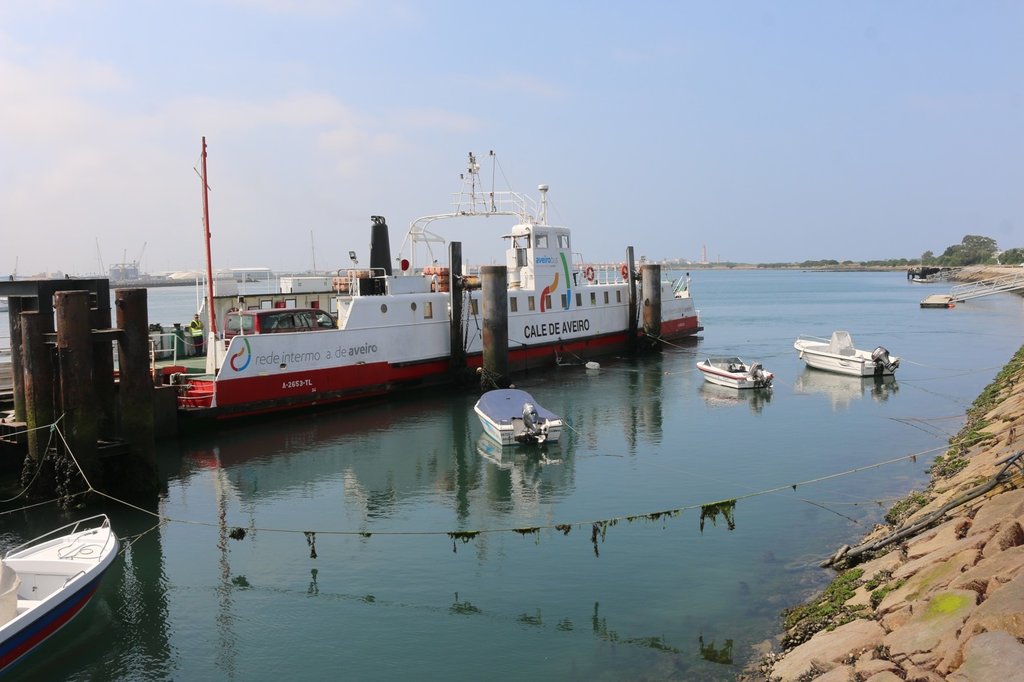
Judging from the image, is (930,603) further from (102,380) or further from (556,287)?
(556,287)

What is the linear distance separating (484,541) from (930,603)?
8.31 metres

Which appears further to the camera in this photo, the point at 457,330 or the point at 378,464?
the point at 457,330

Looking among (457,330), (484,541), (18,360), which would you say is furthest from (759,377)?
(18,360)

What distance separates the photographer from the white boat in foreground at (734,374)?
98.2ft

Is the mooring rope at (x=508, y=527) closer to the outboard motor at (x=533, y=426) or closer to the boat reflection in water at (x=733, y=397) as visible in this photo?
the outboard motor at (x=533, y=426)

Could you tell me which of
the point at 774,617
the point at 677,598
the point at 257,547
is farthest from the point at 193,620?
the point at 774,617

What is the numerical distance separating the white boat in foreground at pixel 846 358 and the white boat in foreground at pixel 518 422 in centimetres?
1637

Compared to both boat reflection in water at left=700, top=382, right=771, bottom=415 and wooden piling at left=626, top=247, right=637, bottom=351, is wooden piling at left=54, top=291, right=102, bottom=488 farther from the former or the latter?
wooden piling at left=626, top=247, right=637, bottom=351

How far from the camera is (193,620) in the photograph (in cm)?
1150

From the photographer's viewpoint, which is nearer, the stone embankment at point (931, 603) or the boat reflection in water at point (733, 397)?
the stone embankment at point (931, 603)

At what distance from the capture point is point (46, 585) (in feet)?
35.6

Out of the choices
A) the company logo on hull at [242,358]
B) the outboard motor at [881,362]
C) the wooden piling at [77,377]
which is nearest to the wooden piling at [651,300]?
the outboard motor at [881,362]

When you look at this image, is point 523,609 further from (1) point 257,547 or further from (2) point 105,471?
(2) point 105,471

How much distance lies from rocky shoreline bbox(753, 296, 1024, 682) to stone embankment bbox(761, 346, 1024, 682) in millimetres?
13
